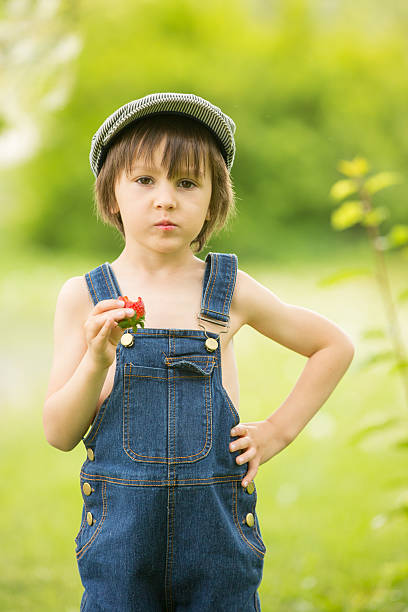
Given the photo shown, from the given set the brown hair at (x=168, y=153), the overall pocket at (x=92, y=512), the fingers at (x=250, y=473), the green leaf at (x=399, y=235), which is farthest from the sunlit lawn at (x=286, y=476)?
the overall pocket at (x=92, y=512)

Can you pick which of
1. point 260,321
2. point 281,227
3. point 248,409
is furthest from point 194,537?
point 281,227

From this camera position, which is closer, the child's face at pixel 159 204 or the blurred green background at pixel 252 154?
the child's face at pixel 159 204

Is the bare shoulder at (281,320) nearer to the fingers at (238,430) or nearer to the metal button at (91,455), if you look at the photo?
the fingers at (238,430)

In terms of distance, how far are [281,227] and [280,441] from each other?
411 cm

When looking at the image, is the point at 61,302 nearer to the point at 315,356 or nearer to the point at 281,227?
the point at 315,356

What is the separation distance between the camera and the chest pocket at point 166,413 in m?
1.07

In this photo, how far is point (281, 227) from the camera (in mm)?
5277

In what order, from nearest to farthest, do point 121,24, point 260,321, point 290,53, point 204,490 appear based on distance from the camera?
1. point 204,490
2. point 260,321
3. point 121,24
4. point 290,53

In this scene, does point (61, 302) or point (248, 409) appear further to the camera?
point (248, 409)

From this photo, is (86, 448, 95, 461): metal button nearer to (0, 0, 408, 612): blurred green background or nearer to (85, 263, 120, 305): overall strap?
(85, 263, 120, 305): overall strap

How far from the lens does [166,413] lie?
1.08 metres

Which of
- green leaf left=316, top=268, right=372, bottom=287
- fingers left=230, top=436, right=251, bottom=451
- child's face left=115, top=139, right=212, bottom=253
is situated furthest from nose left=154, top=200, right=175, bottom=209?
green leaf left=316, top=268, right=372, bottom=287

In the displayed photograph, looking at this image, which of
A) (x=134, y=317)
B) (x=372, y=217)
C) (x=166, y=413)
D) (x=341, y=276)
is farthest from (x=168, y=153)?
(x=372, y=217)

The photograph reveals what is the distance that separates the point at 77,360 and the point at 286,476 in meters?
2.49
